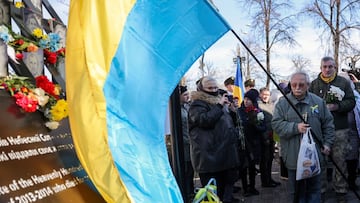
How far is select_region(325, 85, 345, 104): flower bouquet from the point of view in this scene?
5792 mm

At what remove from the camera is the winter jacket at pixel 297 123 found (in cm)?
467

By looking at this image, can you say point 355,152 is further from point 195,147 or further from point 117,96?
point 117,96

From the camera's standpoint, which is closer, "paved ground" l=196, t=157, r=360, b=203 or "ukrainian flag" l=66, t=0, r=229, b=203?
"ukrainian flag" l=66, t=0, r=229, b=203

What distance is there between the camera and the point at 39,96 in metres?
2.83

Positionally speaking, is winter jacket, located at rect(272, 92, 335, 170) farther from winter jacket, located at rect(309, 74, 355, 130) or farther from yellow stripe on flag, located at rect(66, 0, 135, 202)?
yellow stripe on flag, located at rect(66, 0, 135, 202)

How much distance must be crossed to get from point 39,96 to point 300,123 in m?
2.79

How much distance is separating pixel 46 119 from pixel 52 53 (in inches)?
28.4

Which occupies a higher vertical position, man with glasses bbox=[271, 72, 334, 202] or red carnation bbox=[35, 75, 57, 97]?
red carnation bbox=[35, 75, 57, 97]

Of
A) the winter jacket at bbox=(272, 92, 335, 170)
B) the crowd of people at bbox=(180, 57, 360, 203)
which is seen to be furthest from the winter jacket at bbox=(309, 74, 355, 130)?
the winter jacket at bbox=(272, 92, 335, 170)

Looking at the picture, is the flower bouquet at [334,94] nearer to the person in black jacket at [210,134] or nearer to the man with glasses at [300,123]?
the man with glasses at [300,123]

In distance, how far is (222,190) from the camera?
228 inches

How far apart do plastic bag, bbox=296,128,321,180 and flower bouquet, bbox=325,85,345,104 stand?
1.49 m

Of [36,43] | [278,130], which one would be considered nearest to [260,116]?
[278,130]

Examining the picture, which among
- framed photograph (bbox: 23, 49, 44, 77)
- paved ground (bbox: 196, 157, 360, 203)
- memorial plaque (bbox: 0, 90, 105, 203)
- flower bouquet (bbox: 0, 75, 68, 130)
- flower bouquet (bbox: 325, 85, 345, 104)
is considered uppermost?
framed photograph (bbox: 23, 49, 44, 77)
